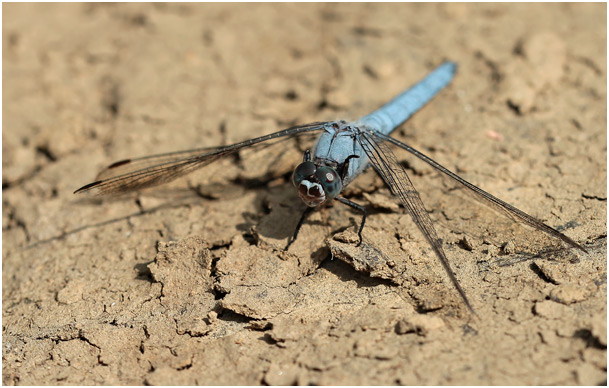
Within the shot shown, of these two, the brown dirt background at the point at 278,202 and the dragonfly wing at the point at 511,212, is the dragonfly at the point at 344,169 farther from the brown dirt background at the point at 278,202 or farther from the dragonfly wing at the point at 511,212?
the brown dirt background at the point at 278,202

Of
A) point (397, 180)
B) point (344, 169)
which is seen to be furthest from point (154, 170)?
point (397, 180)

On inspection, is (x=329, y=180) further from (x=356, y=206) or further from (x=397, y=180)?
(x=397, y=180)

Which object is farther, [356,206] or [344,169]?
[344,169]

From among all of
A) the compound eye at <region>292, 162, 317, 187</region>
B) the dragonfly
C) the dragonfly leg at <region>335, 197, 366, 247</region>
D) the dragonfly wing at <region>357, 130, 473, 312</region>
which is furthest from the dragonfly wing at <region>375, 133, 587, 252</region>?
the compound eye at <region>292, 162, 317, 187</region>

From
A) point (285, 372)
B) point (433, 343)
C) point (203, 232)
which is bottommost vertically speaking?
point (285, 372)

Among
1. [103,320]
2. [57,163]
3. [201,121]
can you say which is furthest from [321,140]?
[57,163]

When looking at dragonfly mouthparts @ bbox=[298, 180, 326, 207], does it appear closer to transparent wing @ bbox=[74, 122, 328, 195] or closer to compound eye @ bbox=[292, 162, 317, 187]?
compound eye @ bbox=[292, 162, 317, 187]

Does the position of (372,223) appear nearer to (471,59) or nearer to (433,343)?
(433,343)
